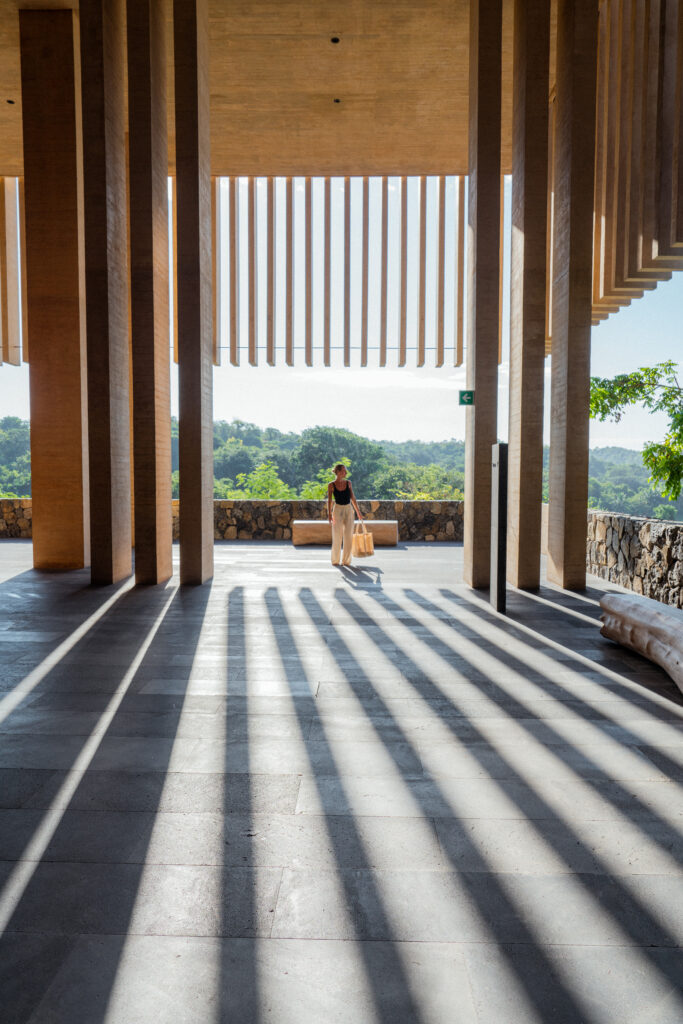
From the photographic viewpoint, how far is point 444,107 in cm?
1112

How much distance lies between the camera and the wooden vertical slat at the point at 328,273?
14203 millimetres

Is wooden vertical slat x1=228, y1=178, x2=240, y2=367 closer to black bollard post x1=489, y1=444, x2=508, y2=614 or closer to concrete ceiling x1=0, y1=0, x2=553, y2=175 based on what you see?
concrete ceiling x1=0, y1=0, x2=553, y2=175

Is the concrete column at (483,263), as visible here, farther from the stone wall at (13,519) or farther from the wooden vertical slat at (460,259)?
the stone wall at (13,519)

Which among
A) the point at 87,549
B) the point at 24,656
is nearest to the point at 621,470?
the point at 87,549

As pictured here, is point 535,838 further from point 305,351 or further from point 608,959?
point 305,351

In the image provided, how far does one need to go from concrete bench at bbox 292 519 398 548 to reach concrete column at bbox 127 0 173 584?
5.17m

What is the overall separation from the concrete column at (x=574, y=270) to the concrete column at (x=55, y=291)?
6.55 metres

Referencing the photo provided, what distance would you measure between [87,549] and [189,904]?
847 centimetres

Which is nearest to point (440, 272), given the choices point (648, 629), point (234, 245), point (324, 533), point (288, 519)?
point (234, 245)

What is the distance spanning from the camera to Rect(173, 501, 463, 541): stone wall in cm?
1494

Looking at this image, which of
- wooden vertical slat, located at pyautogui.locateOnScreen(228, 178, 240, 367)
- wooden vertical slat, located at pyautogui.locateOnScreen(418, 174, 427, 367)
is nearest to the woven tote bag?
wooden vertical slat, located at pyautogui.locateOnScreen(418, 174, 427, 367)

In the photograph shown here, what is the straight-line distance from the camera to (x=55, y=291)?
9.67 metres

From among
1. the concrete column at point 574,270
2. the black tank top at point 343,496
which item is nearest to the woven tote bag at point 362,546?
the black tank top at point 343,496

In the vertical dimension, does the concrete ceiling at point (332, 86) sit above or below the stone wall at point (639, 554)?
above
